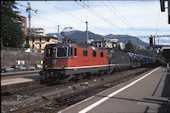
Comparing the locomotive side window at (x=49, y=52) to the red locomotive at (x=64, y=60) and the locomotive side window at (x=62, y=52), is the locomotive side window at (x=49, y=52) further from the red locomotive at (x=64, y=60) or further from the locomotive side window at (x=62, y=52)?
the locomotive side window at (x=62, y=52)

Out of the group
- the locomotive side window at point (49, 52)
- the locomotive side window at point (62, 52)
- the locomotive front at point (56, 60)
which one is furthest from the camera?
the locomotive side window at point (49, 52)

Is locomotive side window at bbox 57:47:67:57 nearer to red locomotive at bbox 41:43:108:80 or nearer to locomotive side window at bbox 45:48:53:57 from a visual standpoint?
red locomotive at bbox 41:43:108:80

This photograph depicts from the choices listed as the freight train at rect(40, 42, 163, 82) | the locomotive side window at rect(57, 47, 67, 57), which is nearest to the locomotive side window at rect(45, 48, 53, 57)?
the freight train at rect(40, 42, 163, 82)

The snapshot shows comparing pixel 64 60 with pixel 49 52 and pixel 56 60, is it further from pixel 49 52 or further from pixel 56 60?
pixel 49 52

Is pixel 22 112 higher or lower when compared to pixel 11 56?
lower

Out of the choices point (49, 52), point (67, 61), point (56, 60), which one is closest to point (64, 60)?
point (67, 61)

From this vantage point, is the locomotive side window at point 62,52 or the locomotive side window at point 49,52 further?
the locomotive side window at point 49,52

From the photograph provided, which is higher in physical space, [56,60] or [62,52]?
[62,52]

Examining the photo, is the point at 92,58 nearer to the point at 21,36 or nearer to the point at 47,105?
the point at 47,105

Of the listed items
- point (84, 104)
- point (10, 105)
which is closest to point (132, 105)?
point (84, 104)

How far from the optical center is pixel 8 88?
12.9 metres

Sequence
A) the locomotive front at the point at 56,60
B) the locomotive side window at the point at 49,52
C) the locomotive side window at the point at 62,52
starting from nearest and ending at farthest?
the locomotive front at the point at 56,60, the locomotive side window at the point at 62,52, the locomotive side window at the point at 49,52

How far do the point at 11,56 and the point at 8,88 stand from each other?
1347 inches

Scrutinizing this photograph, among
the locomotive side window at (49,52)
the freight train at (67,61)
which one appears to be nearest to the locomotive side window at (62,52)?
the freight train at (67,61)
